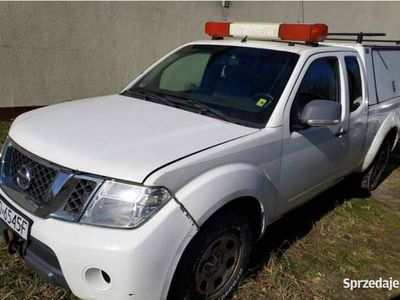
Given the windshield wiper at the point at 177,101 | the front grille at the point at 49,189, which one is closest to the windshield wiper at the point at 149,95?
the windshield wiper at the point at 177,101

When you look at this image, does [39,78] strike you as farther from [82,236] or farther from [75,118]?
[82,236]

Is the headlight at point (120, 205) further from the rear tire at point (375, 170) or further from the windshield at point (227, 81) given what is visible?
the rear tire at point (375, 170)

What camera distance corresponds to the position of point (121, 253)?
6.57ft

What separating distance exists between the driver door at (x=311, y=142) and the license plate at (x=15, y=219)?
163 centimetres

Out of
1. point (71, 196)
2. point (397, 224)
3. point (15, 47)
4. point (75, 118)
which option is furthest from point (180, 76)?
point (15, 47)

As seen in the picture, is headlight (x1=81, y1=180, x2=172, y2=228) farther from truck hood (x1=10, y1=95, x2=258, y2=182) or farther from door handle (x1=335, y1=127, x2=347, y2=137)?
door handle (x1=335, y1=127, x2=347, y2=137)

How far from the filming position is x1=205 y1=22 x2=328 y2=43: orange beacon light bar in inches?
133

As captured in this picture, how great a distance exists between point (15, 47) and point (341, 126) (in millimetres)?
4760

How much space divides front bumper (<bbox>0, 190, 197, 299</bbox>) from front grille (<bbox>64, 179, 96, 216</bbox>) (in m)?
0.07

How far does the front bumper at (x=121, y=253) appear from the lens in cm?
202

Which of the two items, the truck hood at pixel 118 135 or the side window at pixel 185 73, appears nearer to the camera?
the truck hood at pixel 118 135

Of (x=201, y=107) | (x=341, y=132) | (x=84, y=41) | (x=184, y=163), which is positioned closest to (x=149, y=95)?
(x=201, y=107)

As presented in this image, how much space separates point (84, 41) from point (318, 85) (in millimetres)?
4504

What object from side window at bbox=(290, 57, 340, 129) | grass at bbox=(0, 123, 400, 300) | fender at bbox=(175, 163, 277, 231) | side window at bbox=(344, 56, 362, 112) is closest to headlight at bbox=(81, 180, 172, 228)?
fender at bbox=(175, 163, 277, 231)
